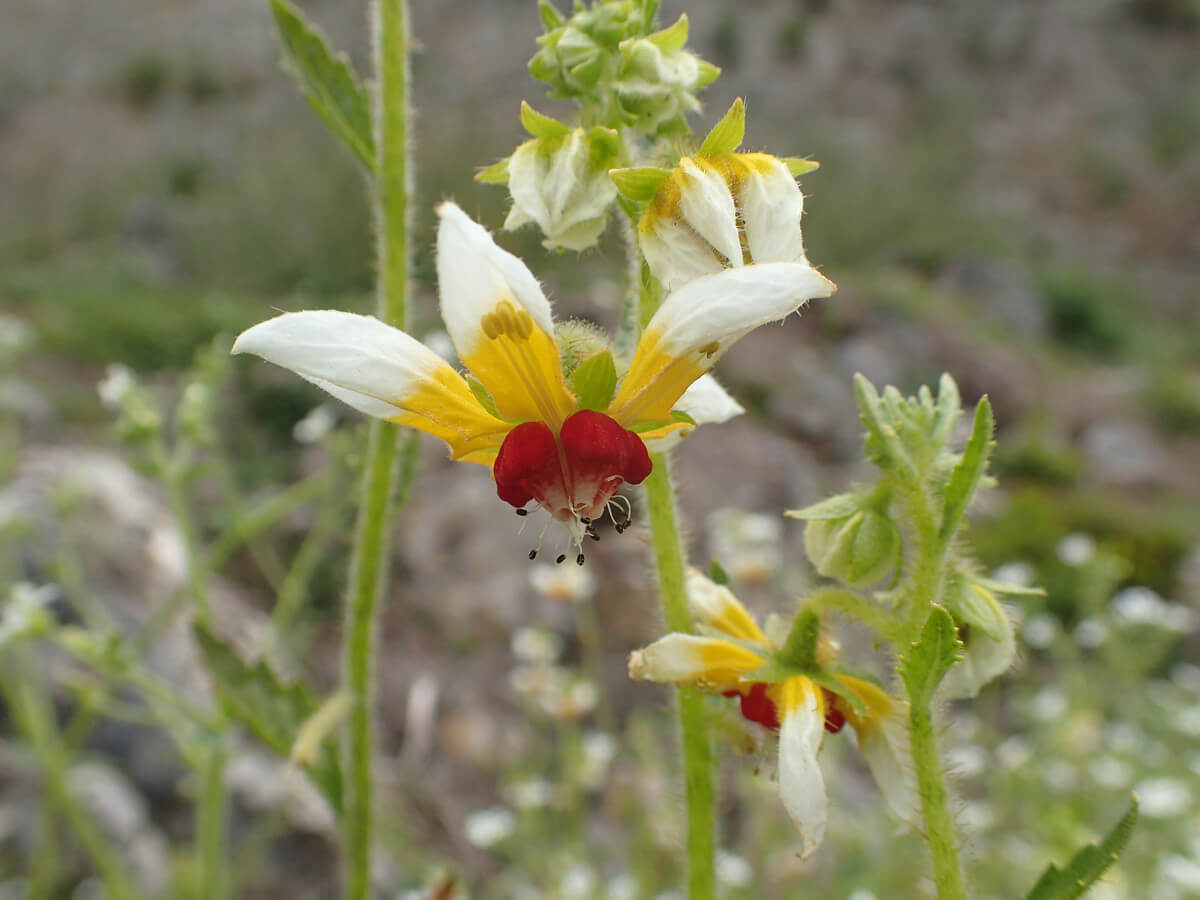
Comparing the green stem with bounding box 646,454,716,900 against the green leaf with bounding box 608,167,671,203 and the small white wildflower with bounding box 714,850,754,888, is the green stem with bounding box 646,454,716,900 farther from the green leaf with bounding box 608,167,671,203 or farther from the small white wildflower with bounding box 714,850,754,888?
the small white wildflower with bounding box 714,850,754,888

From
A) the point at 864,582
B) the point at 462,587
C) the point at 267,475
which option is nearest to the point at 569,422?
the point at 864,582

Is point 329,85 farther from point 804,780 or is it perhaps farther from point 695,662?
point 804,780

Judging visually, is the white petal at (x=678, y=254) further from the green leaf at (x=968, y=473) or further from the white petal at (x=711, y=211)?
the green leaf at (x=968, y=473)

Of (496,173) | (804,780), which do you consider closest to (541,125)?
(496,173)

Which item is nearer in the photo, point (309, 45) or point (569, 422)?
point (569, 422)

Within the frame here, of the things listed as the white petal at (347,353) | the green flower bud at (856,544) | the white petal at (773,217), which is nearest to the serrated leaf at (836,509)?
the green flower bud at (856,544)

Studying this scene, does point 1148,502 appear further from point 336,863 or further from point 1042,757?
point 336,863

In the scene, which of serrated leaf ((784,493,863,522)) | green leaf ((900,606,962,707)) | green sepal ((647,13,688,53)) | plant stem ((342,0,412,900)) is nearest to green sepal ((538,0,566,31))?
green sepal ((647,13,688,53))
